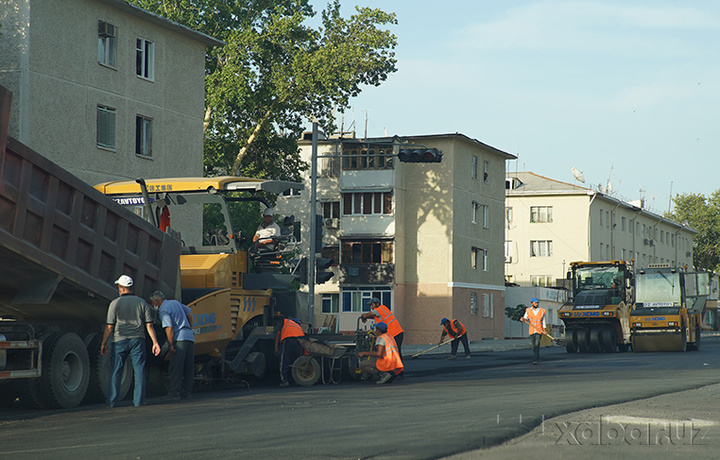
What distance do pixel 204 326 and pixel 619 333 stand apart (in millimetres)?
19924

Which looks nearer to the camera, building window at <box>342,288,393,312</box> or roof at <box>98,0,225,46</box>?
roof at <box>98,0,225,46</box>

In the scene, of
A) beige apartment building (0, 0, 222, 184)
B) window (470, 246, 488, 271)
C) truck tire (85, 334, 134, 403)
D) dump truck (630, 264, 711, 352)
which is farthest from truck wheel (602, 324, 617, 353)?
window (470, 246, 488, 271)

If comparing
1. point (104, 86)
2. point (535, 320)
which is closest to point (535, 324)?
point (535, 320)

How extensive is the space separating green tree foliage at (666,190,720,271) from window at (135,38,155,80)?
7663 cm

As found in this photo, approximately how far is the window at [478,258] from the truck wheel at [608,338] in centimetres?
2373

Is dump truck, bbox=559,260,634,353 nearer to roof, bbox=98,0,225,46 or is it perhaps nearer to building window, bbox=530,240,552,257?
roof, bbox=98,0,225,46

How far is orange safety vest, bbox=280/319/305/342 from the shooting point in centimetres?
1628

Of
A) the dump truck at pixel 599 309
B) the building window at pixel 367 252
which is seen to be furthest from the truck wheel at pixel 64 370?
the building window at pixel 367 252

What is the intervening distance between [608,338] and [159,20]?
59.7ft

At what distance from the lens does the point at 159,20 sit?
32094mm

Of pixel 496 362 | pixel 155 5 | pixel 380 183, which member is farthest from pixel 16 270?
pixel 380 183

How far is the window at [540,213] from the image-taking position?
70.6 metres

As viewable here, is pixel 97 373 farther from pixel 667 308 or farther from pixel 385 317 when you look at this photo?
pixel 667 308

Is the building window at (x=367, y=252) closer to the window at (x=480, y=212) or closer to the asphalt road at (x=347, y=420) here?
the window at (x=480, y=212)
